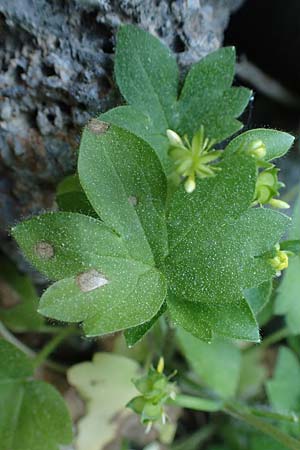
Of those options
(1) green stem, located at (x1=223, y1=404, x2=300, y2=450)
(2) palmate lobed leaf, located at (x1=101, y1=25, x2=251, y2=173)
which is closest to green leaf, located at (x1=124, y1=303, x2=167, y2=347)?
(2) palmate lobed leaf, located at (x1=101, y1=25, x2=251, y2=173)

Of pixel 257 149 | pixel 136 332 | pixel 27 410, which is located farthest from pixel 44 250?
pixel 27 410

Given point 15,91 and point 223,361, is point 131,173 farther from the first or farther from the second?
point 223,361

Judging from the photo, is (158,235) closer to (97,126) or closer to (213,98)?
(97,126)

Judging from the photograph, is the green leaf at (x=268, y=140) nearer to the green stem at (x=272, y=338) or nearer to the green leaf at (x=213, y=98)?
the green leaf at (x=213, y=98)

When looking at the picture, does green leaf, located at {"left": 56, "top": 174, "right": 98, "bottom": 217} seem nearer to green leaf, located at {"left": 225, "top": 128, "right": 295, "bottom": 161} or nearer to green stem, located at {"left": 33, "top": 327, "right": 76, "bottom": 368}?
green leaf, located at {"left": 225, "top": 128, "right": 295, "bottom": 161}

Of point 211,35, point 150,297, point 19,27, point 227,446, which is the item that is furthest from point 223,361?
point 19,27
